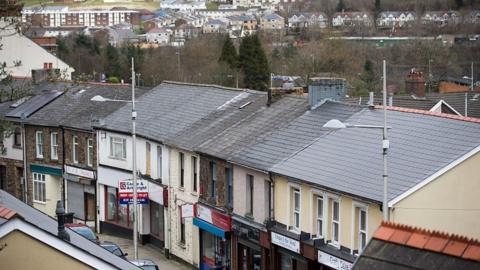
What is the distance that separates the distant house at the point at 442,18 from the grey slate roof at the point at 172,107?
127190 mm

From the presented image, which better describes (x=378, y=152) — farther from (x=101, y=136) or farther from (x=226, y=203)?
(x=101, y=136)

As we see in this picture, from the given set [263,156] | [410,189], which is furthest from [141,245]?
[410,189]

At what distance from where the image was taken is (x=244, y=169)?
107 ft

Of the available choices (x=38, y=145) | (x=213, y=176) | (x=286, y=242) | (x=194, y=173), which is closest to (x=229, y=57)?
(x=38, y=145)

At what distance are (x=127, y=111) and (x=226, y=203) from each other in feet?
38.7

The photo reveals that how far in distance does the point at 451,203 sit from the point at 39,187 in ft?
90.1

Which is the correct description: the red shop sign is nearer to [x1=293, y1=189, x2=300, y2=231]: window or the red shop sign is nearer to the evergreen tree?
[x1=293, y1=189, x2=300, y2=231]: window

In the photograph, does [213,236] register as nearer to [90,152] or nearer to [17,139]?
[90,152]

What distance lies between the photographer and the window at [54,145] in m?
48.2

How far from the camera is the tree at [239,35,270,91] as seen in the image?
88000mm

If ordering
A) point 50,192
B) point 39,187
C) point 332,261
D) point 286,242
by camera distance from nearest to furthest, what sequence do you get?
1. point 332,261
2. point 286,242
3. point 50,192
4. point 39,187

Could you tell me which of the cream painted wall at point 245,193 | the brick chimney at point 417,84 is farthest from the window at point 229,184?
the brick chimney at point 417,84

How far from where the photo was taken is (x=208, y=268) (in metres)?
35.9

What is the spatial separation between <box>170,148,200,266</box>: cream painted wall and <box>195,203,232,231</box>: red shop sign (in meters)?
0.69
